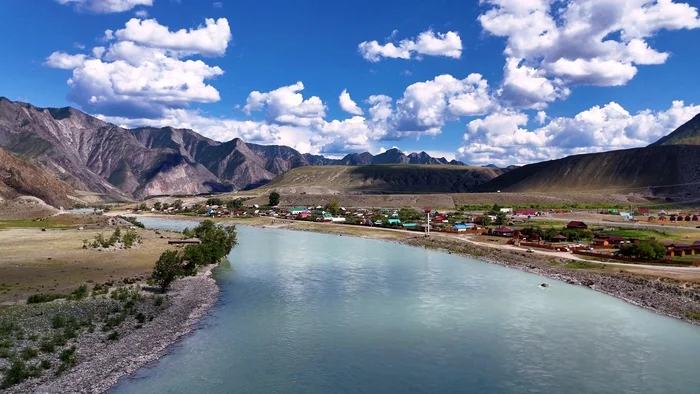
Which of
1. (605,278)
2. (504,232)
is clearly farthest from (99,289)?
(504,232)

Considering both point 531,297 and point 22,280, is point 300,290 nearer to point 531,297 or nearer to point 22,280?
point 531,297

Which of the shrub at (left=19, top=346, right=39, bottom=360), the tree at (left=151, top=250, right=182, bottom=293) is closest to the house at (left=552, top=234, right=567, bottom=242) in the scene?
the tree at (left=151, top=250, right=182, bottom=293)

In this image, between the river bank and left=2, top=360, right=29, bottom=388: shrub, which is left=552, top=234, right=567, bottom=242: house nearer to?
→ the river bank

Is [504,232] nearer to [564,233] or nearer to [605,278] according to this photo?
[564,233]

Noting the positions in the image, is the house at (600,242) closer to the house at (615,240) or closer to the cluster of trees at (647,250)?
the house at (615,240)

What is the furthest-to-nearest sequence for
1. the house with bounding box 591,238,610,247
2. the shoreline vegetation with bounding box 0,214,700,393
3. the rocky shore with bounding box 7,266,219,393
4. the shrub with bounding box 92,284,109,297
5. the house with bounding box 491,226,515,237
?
the house with bounding box 491,226,515,237 < the house with bounding box 591,238,610,247 < the shrub with bounding box 92,284,109,297 < the shoreline vegetation with bounding box 0,214,700,393 < the rocky shore with bounding box 7,266,219,393

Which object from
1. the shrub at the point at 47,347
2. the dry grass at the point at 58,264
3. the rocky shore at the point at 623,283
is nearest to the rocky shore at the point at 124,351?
the shrub at the point at 47,347
